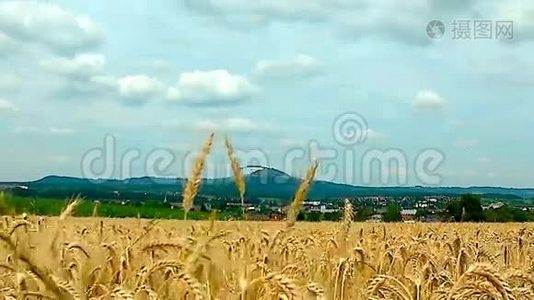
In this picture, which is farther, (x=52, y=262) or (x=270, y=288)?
(x=52, y=262)

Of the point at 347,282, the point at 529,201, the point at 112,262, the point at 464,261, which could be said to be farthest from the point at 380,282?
the point at 529,201

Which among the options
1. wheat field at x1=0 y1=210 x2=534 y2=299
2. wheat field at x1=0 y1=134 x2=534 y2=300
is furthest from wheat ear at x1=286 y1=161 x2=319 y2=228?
wheat field at x1=0 y1=210 x2=534 y2=299

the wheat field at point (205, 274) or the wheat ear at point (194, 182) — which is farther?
the wheat ear at point (194, 182)

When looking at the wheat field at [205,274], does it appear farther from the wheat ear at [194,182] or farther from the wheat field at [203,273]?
the wheat ear at [194,182]

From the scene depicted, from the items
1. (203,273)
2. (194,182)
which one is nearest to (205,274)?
(203,273)

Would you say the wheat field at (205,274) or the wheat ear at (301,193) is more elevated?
the wheat ear at (301,193)

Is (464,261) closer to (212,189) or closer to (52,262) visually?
(212,189)

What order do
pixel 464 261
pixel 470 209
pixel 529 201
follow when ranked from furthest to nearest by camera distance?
1. pixel 470 209
2. pixel 529 201
3. pixel 464 261

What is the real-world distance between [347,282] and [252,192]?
2.00ft

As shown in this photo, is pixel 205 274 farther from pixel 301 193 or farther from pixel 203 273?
pixel 301 193

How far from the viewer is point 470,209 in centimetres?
3562

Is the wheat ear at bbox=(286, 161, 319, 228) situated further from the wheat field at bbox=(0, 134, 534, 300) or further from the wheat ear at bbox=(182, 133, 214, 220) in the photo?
the wheat ear at bbox=(182, 133, 214, 220)

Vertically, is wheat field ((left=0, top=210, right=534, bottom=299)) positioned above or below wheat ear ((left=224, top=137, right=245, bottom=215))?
below

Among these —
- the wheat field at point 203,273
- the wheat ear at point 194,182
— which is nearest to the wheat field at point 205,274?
the wheat field at point 203,273
